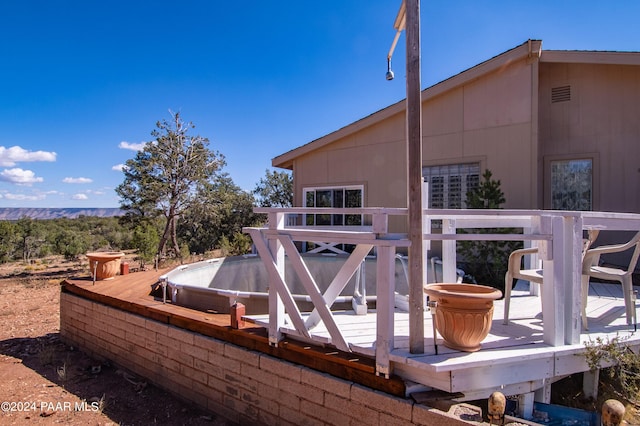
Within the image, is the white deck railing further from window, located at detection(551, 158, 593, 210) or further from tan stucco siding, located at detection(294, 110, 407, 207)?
tan stucco siding, located at detection(294, 110, 407, 207)

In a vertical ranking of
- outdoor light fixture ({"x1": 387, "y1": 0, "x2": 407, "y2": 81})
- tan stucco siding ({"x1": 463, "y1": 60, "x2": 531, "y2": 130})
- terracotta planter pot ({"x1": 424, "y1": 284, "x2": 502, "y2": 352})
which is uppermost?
tan stucco siding ({"x1": 463, "y1": 60, "x2": 531, "y2": 130})

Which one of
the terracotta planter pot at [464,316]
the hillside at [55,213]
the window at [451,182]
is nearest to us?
the terracotta planter pot at [464,316]

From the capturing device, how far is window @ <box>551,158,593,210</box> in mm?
6562

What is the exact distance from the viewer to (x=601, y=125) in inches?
253

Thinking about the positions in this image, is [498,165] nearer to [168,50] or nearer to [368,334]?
[368,334]

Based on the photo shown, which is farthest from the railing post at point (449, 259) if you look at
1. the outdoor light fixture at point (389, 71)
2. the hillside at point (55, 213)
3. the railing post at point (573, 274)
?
the hillside at point (55, 213)

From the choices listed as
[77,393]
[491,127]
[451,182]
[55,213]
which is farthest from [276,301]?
[55,213]

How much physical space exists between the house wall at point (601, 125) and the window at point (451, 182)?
140 cm

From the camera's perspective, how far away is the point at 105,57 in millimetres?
12156

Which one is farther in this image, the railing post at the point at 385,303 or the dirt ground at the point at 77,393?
the dirt ground at the point at 77,393

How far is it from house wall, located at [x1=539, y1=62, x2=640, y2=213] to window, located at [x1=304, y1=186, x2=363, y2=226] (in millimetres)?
4161

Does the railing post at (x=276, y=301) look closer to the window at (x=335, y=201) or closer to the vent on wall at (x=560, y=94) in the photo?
the window at (x=335, y=201)

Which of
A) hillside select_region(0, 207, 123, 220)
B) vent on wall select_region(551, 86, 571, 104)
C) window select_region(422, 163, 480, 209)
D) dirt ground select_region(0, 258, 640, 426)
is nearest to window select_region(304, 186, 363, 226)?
window select_region(422, 163, 480, 209)

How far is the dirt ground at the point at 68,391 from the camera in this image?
3531 millimetres
